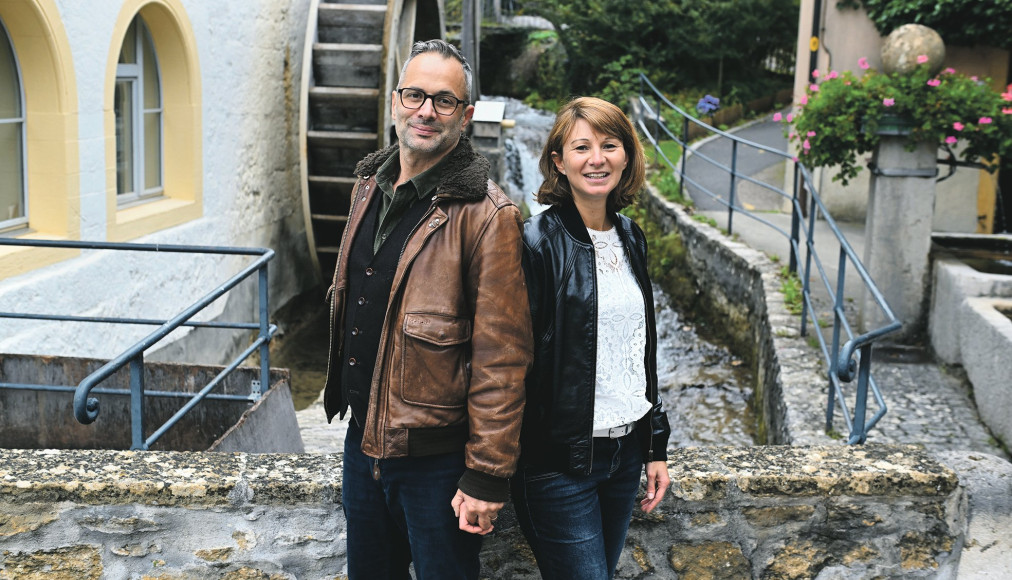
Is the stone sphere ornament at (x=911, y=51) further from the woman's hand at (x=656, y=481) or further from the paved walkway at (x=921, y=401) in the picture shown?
the woman's hand at (x=656, y=481)

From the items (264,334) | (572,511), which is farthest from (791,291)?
(572,511)

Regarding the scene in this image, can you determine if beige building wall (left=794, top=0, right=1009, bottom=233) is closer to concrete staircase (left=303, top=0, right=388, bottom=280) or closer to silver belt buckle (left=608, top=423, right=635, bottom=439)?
concrete staircase (left=303, top=0, right=388, bottom=280)

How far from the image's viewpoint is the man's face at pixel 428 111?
81.0 inches

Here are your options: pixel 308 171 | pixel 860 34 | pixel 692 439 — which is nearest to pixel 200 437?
pixel 692 439

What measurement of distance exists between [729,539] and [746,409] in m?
3.96

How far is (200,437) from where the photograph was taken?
4762 mm

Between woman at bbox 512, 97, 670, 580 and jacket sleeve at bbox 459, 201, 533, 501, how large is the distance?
96 mm

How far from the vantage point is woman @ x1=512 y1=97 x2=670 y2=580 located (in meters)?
2.06

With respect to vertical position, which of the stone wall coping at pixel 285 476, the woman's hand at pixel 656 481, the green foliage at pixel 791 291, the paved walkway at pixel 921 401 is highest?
the woman's hand at pixel 656 481

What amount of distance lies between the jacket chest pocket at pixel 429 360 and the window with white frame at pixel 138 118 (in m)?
4.81

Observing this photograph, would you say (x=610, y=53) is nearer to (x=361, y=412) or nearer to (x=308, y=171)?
(x=308, y=171)

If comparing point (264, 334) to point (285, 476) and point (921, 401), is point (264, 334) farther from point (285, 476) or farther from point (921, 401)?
point (921, 401)

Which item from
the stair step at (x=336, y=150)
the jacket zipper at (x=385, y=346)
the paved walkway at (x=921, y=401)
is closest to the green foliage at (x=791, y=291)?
the paved walkway at (x=921, y=401)

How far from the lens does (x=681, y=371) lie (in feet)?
23.7
